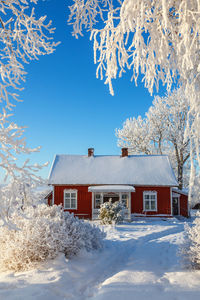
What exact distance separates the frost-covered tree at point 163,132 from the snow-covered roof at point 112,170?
4181 millimetres

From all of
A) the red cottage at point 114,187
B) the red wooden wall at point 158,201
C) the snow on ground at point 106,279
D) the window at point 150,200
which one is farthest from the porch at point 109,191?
the snow on ground at point 106,279

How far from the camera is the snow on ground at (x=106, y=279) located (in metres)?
4.09

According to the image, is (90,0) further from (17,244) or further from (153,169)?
(153,169)

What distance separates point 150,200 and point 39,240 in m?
16.1

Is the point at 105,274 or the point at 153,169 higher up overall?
the point at 153,169

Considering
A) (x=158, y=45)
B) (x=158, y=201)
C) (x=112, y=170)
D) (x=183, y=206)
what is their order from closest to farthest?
(x=158, y=45)
(x=158, y=201)
(x=112, y=170)
(x=183, y=206)

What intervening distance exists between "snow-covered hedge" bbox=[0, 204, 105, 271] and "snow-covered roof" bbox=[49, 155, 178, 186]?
1404cm

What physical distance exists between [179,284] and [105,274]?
62.1 inches

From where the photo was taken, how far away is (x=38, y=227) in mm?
5773

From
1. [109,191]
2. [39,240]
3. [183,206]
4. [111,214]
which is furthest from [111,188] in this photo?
[39,240]

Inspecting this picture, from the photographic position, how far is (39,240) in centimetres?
553

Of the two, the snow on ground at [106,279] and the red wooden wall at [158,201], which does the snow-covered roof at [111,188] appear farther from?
the snow on ground at [106,279]

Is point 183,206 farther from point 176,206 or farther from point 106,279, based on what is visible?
point 106,279

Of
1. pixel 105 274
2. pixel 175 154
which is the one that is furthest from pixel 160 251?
pixel 175 154
